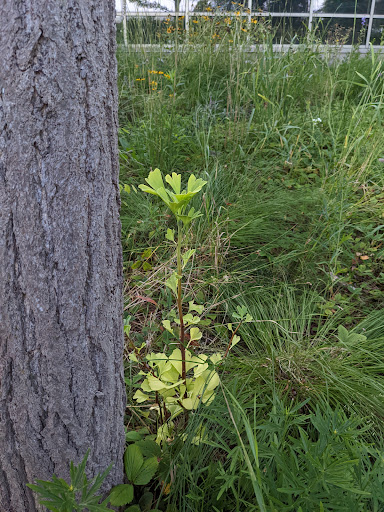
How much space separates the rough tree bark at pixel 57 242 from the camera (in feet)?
2.58

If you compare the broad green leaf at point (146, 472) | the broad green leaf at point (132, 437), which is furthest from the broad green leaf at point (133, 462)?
the broad green leaf at point (132, 437)

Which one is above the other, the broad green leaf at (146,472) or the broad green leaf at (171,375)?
the broad green leaf at (171,375)

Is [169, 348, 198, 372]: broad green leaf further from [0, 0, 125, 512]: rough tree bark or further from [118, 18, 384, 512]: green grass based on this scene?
[0, 0, 125, 512]: rough tree bark

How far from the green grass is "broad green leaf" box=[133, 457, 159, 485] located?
54 mm

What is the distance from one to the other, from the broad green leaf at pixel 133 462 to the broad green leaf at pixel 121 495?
3 cm

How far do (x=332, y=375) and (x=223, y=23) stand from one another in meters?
4.69

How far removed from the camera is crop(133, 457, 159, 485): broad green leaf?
3.64ft

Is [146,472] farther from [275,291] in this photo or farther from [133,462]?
[275,291]

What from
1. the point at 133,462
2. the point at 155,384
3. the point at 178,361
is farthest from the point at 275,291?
the point at 133,462

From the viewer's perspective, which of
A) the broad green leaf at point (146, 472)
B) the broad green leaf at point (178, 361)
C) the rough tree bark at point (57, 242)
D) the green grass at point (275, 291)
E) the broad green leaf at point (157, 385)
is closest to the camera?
the rough tree bark at point (57, 242)

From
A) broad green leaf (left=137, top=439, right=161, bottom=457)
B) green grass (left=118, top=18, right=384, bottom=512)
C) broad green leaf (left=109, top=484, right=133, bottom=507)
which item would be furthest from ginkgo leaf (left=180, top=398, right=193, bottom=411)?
broad green leaf (left=109, top=484, right=133, bottom=507)

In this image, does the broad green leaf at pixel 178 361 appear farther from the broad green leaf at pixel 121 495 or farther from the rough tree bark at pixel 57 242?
the broad green leaf at pixel 121 495

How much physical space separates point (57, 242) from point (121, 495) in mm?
712

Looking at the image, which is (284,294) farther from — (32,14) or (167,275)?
(32,14)
